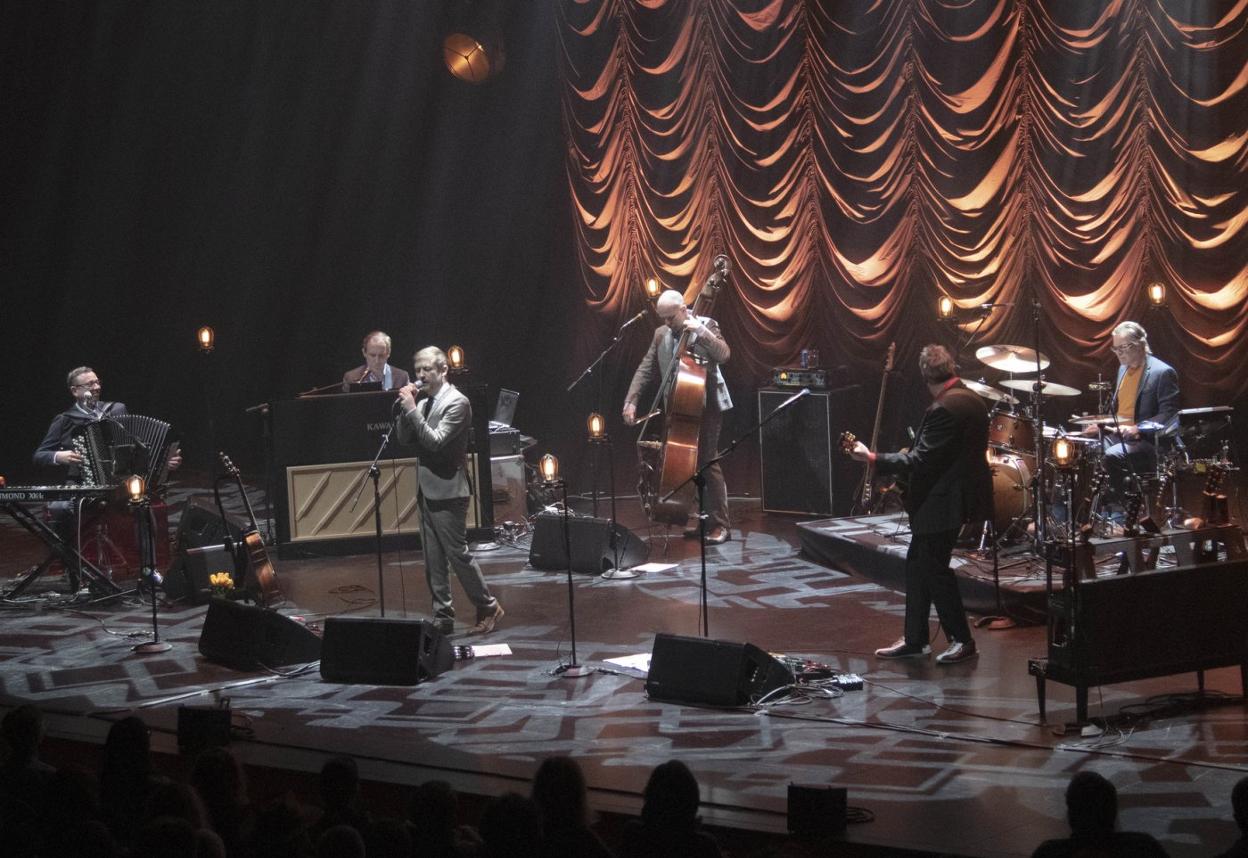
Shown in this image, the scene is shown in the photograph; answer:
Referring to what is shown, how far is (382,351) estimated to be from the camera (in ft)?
40.7

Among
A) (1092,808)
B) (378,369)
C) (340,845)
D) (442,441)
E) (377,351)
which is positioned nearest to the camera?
(340,845)

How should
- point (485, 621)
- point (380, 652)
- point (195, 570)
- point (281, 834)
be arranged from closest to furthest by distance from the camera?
1. point (281, 834)
2. point (380, 652)
3. point (485, 621)
4. point (195, 570)

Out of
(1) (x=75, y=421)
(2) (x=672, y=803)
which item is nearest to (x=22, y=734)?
(2) (x=672, y=803)

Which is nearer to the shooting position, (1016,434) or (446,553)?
(446,553)

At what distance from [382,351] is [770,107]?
167 inches

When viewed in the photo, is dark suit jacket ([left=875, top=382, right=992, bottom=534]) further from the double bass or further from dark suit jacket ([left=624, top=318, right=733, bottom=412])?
dark suit jacket ([left=624, top=318, right=733, bottom=412])

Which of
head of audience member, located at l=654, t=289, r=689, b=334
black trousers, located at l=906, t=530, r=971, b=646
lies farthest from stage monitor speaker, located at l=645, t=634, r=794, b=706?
head of audience member, located at l=654, t=289, r=689, b=334

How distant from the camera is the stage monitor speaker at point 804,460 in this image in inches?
506

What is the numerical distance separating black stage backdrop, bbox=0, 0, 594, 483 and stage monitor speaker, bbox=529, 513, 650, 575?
4.24 m

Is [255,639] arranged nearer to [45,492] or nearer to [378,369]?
[45,492]

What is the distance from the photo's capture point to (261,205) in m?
16.7

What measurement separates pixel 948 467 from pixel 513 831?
485 cm

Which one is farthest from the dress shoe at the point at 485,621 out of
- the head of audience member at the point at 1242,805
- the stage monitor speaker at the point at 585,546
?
the head of audience member at the point at 1242,805

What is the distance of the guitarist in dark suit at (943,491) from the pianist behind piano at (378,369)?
552 centimetres
